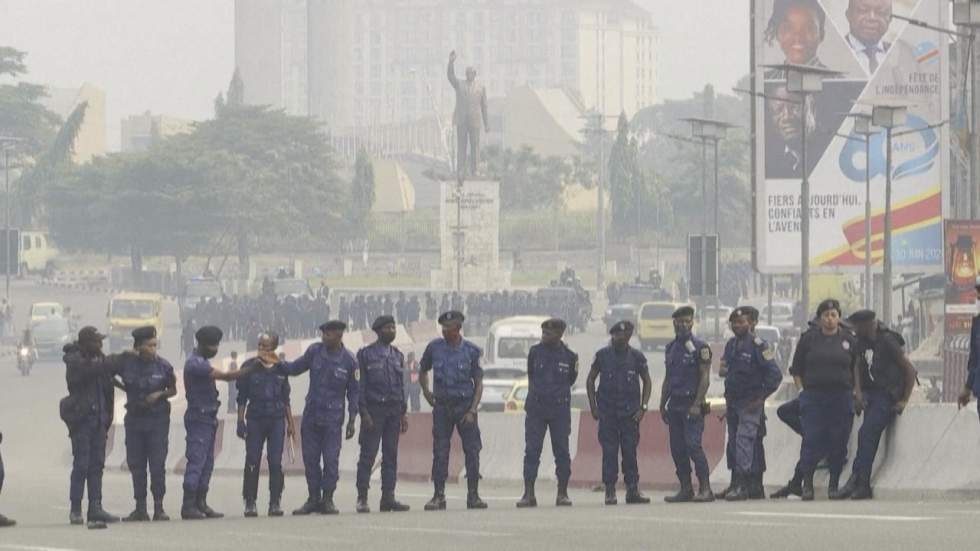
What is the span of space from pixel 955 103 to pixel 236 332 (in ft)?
76.4

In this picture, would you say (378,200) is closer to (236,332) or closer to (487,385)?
(236,332)

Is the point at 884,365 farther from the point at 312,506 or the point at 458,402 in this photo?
the point at 312,506

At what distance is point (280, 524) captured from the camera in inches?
727

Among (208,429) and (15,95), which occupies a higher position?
(15,95)

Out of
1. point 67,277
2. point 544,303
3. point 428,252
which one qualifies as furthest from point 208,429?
point 428,252

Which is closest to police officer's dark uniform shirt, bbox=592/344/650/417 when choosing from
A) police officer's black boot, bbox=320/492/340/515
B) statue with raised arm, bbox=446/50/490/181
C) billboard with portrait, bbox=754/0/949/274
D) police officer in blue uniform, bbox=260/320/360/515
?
police officer in blue uniform, bbox=260/320/360/515

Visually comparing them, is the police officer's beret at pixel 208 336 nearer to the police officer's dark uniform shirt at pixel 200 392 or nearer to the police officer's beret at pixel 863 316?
the police officer's dark uniform shirt at pixel 200 392

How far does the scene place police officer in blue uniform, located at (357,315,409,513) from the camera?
20.0m

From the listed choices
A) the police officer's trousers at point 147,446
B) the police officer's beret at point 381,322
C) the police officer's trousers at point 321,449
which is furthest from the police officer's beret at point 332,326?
the police officer's trousers at point 147,446

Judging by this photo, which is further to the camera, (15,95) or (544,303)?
(15,95)

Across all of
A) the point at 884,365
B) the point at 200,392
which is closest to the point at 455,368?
the point at 200,392

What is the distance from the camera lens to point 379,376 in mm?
20031

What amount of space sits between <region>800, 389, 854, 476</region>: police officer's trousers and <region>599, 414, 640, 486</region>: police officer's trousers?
4.44 ft

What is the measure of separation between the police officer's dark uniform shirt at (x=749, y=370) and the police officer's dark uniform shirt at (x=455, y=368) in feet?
6.21
